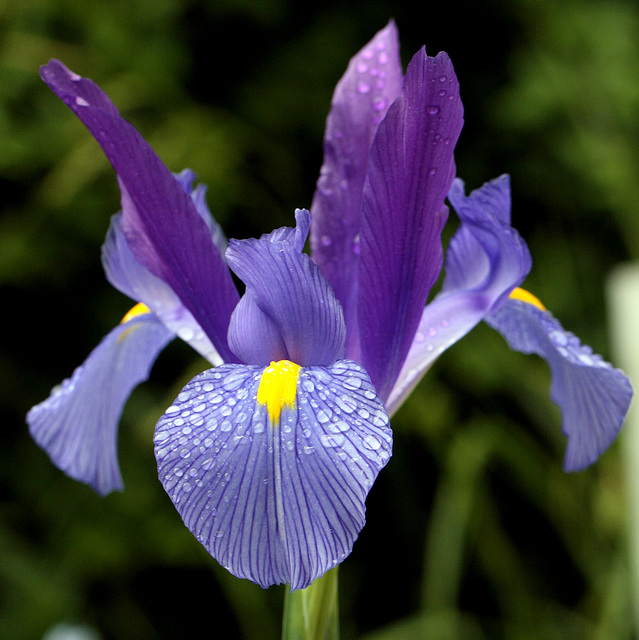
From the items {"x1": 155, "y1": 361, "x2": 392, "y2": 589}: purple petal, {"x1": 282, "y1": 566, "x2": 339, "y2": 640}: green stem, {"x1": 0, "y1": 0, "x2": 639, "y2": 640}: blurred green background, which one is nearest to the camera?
{"x1": 155, "y1": 361, "x2": 392, "y2": 589}: purple petal

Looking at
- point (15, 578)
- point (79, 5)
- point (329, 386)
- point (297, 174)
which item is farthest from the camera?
point (297, 174)

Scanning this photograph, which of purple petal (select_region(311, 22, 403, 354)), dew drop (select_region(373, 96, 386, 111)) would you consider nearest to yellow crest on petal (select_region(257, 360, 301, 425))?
purple petal (select_region(311, 22, 403, 354))

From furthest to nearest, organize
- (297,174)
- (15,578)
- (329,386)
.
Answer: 1. (297,174)
2. (15,578)
3. (329,386)

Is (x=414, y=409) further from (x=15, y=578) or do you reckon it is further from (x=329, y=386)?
(x=329, y=386)

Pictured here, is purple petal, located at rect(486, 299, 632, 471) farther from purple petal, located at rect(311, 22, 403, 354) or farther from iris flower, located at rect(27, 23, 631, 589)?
purple petal, located at rect(311, 22, 403, 354)

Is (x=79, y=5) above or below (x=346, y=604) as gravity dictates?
above

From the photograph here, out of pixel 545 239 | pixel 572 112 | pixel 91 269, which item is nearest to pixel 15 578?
pixel 91 269

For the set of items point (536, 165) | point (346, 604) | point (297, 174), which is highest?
point (297, 174)

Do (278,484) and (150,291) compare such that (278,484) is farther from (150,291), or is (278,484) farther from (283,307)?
(150,291)
